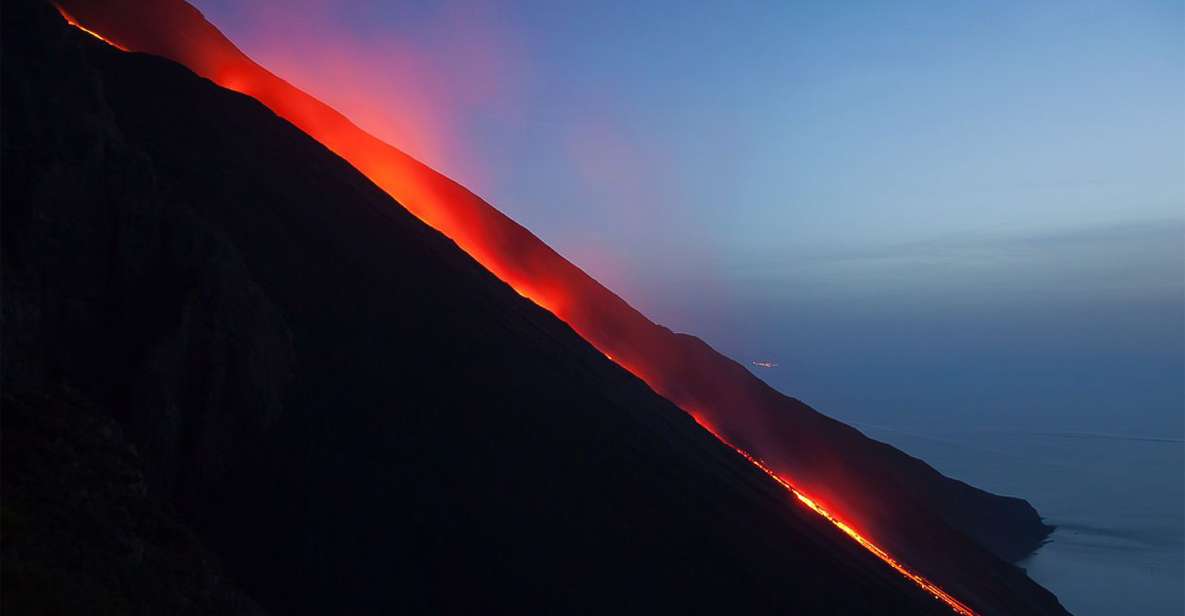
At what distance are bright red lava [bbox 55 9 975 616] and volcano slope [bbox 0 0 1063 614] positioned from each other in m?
11.8

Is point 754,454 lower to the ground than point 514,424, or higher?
higher

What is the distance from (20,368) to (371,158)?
91.7 ft

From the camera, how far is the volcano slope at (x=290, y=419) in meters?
14.7

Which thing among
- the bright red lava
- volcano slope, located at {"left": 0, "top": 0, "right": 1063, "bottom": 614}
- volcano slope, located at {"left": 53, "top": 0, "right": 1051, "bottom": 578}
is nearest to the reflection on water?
volcano slope, located at {"left": 53, "top": 0, "right": 1051, "bottom": 578}

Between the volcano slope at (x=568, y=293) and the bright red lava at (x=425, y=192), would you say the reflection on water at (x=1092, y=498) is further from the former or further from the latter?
the bright red lava at (x=425, y=192)

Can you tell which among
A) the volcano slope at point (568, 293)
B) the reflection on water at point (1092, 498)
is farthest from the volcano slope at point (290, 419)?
the reflection on water at point (1092, 498)

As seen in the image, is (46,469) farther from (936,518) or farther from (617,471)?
(936,518)

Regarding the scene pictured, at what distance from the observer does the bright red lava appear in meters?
38.9

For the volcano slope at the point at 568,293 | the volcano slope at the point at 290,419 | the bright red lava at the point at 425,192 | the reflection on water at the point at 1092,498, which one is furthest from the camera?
the reflection on water at the point at 1092,498

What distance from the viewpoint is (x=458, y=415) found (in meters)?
22.2

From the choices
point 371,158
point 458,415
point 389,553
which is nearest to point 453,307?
point 458,415

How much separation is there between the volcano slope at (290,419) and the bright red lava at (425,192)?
11790 mm

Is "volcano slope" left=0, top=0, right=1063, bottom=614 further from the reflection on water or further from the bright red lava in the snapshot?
the reflection on water

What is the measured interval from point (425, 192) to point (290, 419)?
23170 mm
